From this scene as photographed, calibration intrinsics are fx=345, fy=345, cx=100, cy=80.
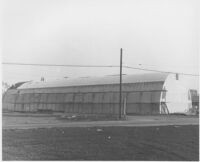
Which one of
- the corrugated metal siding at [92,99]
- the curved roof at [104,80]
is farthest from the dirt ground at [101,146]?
the curved roof at [104,80]

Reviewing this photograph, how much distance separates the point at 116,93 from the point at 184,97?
10237 mm

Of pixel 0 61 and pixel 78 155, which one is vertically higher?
pixel 0 61

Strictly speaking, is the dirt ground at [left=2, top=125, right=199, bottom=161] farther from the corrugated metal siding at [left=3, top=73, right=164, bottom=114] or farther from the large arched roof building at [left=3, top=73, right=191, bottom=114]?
the corrugated metal siding at [left=3, top=73, right=164, bottom=114]

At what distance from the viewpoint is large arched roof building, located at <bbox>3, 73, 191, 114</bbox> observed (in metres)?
46.8

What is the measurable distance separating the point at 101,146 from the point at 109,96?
36.4 m

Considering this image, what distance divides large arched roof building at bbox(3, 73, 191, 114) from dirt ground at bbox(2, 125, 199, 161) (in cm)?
2580

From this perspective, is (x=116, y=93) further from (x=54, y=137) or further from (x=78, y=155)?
(x=78, y=155)

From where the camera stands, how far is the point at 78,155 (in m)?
11.9

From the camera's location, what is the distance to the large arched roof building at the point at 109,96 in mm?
46750

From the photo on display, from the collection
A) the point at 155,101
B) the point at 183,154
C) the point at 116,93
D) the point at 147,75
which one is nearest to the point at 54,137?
the point at 183,154

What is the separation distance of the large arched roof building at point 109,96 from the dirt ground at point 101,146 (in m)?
25.8

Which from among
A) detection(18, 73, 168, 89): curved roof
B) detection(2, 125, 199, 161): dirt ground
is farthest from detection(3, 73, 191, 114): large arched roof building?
detection(2, 125, 199, 161): dirt ground

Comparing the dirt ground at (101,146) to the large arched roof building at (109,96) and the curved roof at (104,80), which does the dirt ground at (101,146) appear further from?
the curved roof at (104,80)

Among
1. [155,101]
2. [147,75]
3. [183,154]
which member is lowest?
[183,154]
